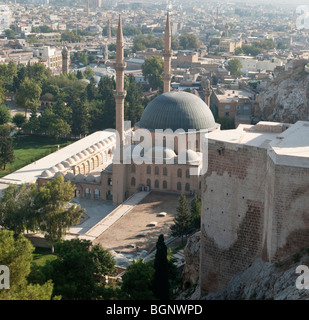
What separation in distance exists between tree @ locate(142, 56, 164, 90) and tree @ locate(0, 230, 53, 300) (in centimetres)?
4407

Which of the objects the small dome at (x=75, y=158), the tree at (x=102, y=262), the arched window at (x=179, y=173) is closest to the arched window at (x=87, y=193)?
the small dome at (x=75, y=158)

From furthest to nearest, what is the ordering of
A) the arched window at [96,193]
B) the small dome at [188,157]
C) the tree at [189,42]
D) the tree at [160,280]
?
1. the tree at [189,42]
2. the arched window at [96,193]
3. the small dome at [188,157]
4. the tree at [160,280]

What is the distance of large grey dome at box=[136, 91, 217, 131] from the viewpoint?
1138 inches

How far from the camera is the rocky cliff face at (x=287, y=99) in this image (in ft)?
128

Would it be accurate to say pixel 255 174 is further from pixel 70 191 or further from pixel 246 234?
pixel 70 191

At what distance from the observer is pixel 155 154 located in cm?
2795

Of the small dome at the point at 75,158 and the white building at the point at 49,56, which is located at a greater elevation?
the white building at the point at 49,56

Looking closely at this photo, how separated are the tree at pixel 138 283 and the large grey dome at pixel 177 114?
1349 cm

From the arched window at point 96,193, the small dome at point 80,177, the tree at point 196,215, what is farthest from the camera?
the small dome at point 80,177

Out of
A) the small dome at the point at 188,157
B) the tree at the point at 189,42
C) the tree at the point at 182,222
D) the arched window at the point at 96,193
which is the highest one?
the tree at the point at 189,42

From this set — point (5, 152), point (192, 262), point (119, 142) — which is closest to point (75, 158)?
point (119, 142)

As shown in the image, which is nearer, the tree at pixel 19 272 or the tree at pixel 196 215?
the tree at pixel 19 272

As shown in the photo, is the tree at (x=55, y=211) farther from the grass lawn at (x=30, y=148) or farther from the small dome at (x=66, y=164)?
the grass lawn at (x=30, y=148)

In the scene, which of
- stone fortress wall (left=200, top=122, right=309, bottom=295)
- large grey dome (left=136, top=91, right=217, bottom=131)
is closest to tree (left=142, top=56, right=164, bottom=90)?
large grey dome (left=136, top=91, right=217, bottom=131)
